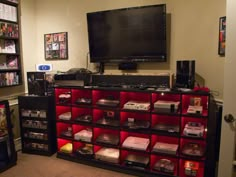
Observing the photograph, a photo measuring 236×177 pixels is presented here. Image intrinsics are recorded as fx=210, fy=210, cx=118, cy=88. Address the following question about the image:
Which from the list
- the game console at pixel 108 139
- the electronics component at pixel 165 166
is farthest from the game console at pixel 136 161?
the game console at pixel 108 139

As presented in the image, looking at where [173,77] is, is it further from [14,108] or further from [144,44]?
[14,108]

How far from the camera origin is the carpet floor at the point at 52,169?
2.62 metres

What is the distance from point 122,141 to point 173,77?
103 centimetres

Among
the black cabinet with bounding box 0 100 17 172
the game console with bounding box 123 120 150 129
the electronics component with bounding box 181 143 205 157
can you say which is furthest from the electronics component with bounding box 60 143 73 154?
the electronics component with bounding box 181 143 205 157

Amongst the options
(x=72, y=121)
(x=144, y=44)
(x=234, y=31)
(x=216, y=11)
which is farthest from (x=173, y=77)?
(x=72, y=121)

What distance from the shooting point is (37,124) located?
3.14m

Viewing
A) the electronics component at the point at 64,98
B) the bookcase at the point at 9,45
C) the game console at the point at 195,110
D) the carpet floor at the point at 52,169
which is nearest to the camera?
the game console at the point at 195,110

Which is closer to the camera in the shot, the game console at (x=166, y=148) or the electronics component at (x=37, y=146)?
the game console at (x=166, y=148)

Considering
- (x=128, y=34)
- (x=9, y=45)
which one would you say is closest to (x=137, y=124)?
(x=128, y=34)

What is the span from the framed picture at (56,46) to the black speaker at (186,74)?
192cm

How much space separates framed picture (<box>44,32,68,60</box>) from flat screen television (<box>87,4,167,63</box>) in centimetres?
60

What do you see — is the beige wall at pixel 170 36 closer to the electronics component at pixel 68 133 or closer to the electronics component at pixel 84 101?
the electronics component at pixel 84 101

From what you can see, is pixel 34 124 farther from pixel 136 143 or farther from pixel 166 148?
pixel 166 148

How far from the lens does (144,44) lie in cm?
272
